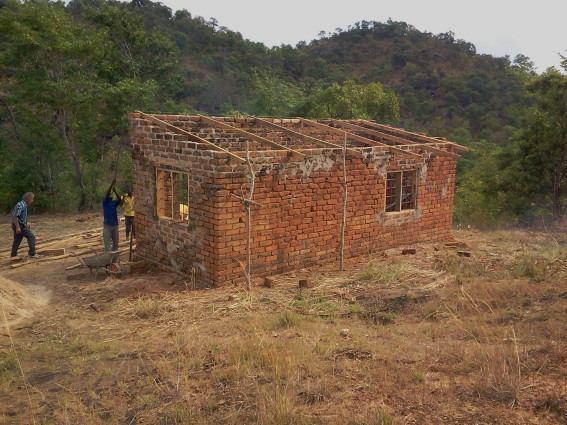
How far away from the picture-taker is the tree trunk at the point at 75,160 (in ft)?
53.7

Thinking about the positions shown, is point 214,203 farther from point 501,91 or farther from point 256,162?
point 501,91

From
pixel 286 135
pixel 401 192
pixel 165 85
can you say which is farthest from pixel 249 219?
pixel 165 85

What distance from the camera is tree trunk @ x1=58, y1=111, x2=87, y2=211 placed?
1636cm

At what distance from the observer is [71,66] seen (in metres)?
16.2

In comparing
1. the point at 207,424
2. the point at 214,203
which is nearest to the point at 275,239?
the point at 214,203

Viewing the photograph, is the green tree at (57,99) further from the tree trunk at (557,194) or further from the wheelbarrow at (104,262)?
the tree trunk at (557,194)

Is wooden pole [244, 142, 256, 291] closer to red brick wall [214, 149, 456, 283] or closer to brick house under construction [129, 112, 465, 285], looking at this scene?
brick house under construction [129, 112, 465, 285]

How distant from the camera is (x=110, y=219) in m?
10.4

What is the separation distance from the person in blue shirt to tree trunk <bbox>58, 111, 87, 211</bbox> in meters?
7.20

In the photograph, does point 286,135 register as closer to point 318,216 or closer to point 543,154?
point 318,216

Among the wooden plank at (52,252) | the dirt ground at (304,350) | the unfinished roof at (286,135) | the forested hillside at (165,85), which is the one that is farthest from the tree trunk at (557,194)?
the wooden plank at (52,252)

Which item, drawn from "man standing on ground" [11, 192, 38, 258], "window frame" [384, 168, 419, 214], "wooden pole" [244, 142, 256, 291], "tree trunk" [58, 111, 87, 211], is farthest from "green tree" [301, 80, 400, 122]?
"wooden pole" [244, 142, 256, 291]

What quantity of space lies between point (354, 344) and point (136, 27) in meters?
21.5

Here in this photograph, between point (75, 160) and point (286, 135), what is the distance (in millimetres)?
8729
